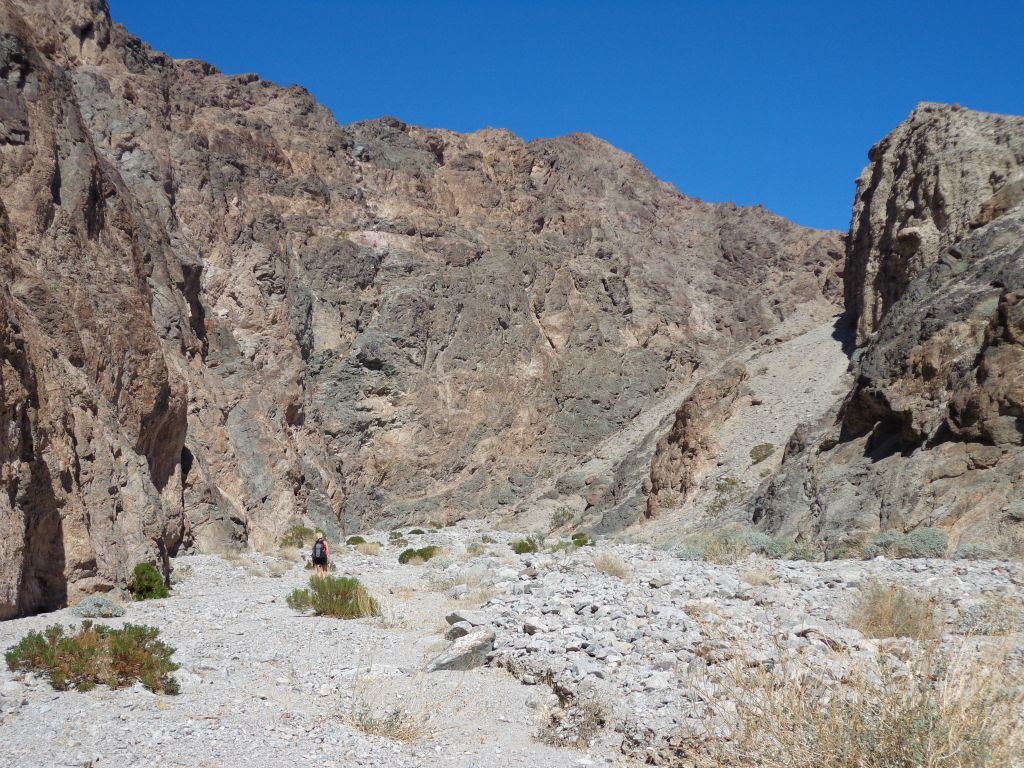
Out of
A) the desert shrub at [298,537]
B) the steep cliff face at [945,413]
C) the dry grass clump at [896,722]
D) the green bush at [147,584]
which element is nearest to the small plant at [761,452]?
the steep cliff face at [945,413]

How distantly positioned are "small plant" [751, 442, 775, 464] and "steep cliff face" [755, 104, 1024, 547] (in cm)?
458

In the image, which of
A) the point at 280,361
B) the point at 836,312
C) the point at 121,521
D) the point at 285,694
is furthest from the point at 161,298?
the point at 836,312

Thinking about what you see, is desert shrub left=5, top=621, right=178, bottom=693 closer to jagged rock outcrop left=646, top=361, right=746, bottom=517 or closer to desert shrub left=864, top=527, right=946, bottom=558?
desert shrub left=864, top=527, right=946, bottom=558

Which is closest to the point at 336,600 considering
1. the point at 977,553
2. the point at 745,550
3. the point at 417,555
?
the point at 745,550

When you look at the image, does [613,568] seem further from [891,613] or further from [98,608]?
[98,608]

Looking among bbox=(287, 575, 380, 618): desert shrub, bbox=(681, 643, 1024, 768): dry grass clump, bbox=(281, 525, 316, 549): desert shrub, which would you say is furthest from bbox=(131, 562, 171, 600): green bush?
bbox=(281, 525, 316, 549): desert shrub

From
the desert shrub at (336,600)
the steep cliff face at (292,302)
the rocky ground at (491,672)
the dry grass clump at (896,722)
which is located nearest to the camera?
the dry grass clump at (896,722)

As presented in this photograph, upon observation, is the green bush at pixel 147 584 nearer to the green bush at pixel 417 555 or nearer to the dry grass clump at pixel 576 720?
the dry grass clump at pixel 576 720

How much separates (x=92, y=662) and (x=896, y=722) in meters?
6.73

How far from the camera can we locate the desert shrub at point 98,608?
38.3 ft

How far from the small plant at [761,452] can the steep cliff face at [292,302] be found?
803 inches

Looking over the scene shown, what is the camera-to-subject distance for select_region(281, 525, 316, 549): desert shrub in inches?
1215

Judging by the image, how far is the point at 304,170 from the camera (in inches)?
2844

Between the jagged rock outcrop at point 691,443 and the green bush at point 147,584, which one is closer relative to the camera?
the green bush at point 147,584
